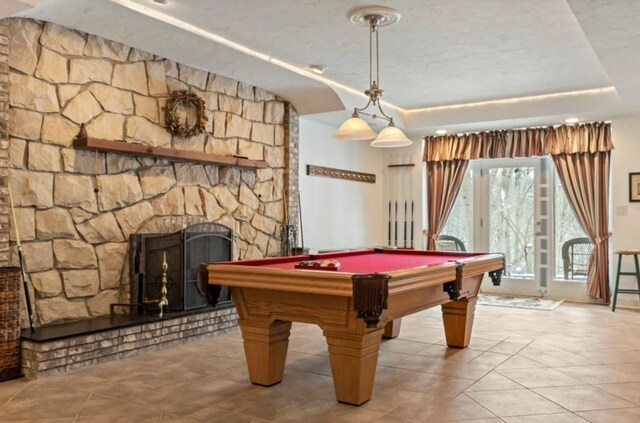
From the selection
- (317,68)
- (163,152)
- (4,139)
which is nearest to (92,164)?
(163,152)

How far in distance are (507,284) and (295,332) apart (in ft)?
12.6

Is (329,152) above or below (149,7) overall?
below

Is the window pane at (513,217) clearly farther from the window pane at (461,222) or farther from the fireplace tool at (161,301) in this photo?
the fireplace tool at (161,301)

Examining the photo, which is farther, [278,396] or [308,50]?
[308,50]

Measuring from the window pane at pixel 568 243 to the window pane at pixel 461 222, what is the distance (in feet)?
3.84

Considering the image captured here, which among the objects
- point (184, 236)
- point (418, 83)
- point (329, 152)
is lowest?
point (184, 236)

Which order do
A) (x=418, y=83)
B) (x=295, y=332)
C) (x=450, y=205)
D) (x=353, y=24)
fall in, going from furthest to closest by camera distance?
(x=450, y=205) < (x=418, y=83) < (x=295, y=332) < (x=353, y=24)

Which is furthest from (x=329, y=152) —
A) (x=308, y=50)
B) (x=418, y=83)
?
(x=308, y=50)

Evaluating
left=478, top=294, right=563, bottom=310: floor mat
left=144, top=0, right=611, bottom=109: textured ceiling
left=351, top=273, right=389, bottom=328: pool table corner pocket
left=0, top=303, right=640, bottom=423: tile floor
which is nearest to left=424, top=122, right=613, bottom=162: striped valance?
left=144, top=0, right=611, bottom=109: textured ceiling

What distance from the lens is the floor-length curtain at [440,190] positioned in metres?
7.65

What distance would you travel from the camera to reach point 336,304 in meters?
2.96

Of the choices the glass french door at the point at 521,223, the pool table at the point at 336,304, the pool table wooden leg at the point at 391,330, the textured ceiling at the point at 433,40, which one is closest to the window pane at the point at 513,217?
the glass french door at the point at 521,223

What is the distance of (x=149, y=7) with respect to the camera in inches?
151

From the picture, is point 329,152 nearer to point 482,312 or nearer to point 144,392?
point 482,312
